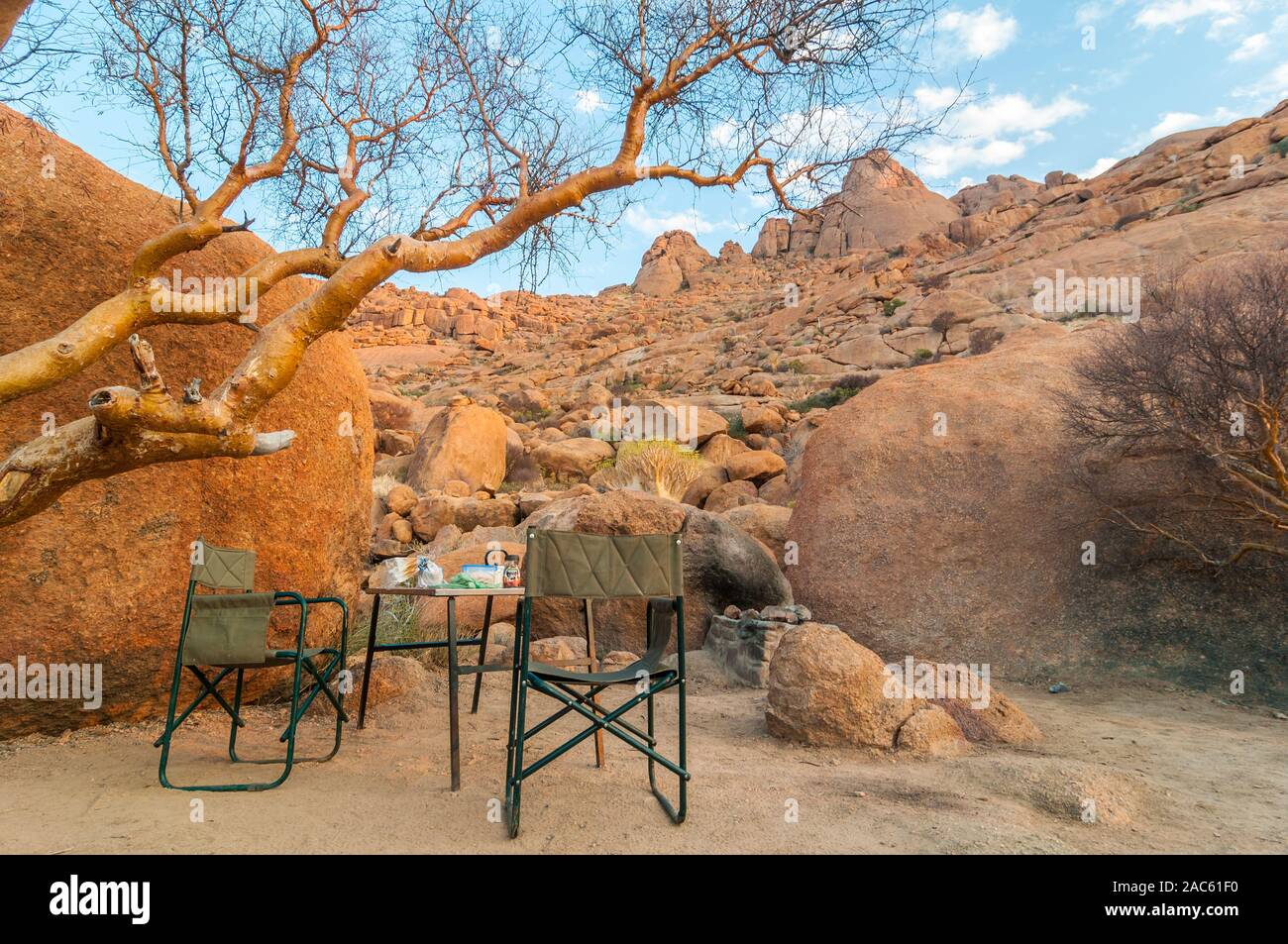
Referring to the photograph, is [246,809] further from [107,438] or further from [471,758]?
[107,438]

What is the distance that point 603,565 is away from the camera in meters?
3.14

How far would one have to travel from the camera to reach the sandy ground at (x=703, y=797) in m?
2.85

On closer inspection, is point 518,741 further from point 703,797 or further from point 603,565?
point 703,797

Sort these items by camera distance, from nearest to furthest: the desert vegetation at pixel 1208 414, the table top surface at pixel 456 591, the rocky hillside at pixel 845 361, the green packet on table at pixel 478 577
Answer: the table top surface at pixel 456 591 < the green packet on table at pixel 478 577 < the desert vegetation at pixel 1208 414 < the rocky hillside at pixel 845 361

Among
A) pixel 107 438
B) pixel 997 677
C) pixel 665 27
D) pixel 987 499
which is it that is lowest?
pixel 997 677

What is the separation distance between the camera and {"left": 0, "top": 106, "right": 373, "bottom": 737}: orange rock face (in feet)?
13.4

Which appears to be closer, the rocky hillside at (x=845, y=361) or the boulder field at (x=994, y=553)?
the boulder field at (x=994, y=553)

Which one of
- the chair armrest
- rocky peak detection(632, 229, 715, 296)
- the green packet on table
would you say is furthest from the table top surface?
rocky peak detection(632, 229, 715, 296)

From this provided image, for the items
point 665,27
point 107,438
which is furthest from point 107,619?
point 665,27

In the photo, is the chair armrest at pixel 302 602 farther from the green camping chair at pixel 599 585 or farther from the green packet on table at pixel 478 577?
the green camping chair at pixel 599 585

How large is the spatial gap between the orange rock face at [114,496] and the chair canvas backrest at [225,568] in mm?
596

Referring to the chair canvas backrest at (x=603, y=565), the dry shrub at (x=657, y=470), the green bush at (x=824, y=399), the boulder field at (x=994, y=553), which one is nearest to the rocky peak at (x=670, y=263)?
the green bush at (x=824, y=399)
